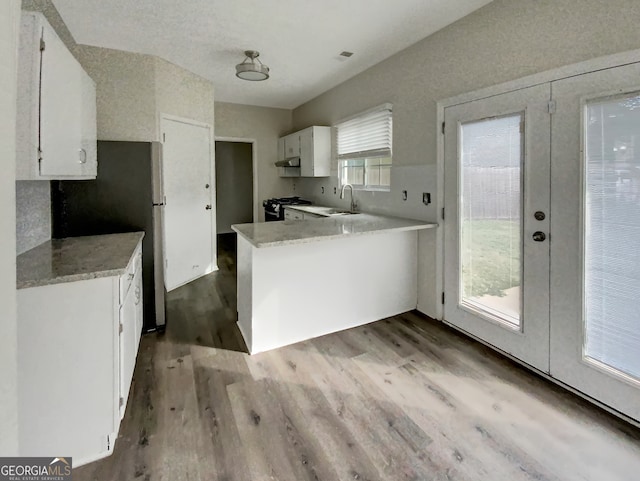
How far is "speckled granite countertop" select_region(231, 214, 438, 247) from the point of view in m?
2.34

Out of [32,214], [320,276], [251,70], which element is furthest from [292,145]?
[32,214]

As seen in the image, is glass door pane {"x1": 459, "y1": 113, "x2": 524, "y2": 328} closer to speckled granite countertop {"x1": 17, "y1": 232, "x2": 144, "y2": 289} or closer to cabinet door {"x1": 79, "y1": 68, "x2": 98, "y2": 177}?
speckled granite countertop {"x1": 17, "y1": 232, "x2": 144, "y2": 289}

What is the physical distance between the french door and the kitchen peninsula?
0.59m

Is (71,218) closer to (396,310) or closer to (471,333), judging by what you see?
(396,310)

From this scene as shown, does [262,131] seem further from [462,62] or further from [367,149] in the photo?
[462,62]

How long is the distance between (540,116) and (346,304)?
198cm

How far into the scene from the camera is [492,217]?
254 centimetres

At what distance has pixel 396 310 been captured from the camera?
326 centimetres

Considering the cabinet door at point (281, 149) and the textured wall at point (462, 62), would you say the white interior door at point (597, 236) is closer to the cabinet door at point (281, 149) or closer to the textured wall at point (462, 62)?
the textured wall at point (462, 62)

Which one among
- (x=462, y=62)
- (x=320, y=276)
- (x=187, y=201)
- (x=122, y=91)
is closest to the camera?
(x=462, y=62)

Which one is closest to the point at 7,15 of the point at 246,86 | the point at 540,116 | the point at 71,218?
the point at 71,218

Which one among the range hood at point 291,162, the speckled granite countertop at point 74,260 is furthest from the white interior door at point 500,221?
the range hood at point 291,162

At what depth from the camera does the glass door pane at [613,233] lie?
1766mm

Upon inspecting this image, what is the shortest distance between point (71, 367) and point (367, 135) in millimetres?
3460
